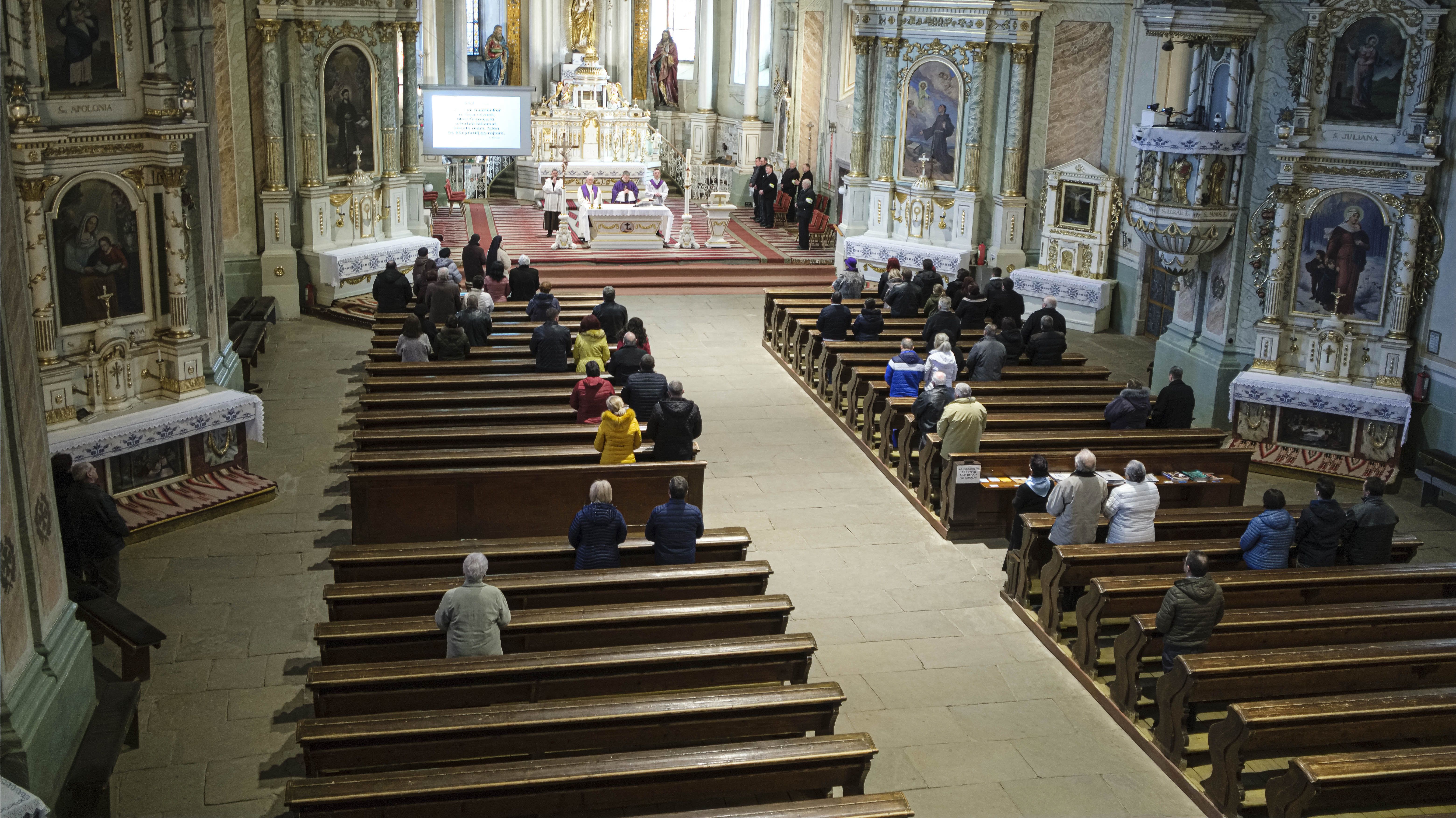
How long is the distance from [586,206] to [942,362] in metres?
12.9

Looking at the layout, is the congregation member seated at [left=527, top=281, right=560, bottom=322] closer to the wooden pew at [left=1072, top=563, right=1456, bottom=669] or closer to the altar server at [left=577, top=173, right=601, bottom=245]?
the wooden pew at [left=1072, top=563, right=1456, bottom=669]

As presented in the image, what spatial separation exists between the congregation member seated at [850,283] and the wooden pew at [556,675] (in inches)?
389

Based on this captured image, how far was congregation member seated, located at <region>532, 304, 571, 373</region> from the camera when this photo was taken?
578 inches

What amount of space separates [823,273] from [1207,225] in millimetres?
9920

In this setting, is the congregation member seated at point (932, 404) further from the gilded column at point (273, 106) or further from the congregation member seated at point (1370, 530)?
the gilded column at point (273, 106)

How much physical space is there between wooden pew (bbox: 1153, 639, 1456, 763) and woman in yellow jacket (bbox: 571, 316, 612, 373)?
7.24 meters

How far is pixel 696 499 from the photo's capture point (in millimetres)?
12180

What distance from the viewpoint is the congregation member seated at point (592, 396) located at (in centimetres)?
1299

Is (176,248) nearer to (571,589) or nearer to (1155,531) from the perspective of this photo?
(571,589)

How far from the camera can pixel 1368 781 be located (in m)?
7.45

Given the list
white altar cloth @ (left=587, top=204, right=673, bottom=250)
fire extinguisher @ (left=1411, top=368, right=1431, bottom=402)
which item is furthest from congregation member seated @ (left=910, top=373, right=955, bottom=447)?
white altar cloth @ (left=587, top=204, right=673, bottom=250)

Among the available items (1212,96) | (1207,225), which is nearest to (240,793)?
(1207,225)

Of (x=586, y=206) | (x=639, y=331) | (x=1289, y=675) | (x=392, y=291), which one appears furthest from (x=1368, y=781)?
(x=586, y=206)

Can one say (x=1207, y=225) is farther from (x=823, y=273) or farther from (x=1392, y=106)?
(x=823, y=273)
